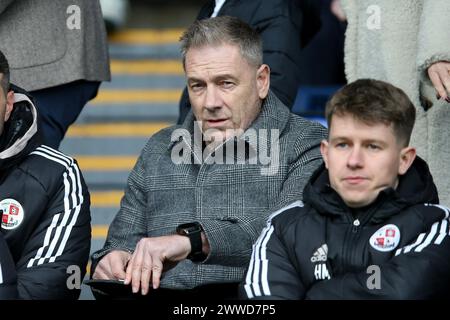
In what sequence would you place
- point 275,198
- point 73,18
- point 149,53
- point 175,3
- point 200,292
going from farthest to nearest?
point 175,3
point 149,53
point 73,18
point 275,198
point 200,292

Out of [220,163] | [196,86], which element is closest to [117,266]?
[220,163]

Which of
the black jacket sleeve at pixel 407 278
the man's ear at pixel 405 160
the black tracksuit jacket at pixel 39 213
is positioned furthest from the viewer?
the black tracksuit jacket at pixel 39 213

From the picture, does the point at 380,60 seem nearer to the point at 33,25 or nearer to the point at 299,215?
the point at 299,215

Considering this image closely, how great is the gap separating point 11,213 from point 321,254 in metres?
A: 1.21

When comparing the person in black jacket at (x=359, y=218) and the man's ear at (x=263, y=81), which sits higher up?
the man's ear at (x=263, y=81)

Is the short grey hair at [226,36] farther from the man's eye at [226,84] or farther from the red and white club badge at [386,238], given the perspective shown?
the red and white club badge at [386,238]

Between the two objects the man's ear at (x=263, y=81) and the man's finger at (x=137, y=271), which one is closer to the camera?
the man's finger at (x=137, y=271)

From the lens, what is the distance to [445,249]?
13.0ft

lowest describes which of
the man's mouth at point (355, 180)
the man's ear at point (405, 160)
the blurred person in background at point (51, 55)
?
the man's mouth at point (355, 180)

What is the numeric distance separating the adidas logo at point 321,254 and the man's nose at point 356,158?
28 cm

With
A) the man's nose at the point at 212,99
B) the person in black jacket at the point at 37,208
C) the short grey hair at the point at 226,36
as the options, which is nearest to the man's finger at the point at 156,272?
the person in black jacket at the point at 37,208

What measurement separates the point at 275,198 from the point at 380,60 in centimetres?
78

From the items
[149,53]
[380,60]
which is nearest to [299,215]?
[380,60]

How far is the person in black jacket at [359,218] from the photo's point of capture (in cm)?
399
